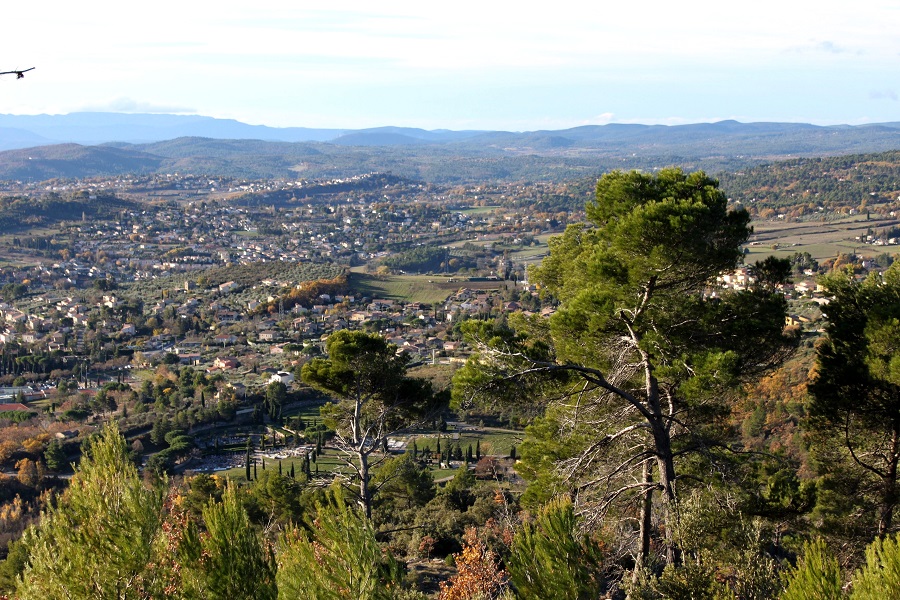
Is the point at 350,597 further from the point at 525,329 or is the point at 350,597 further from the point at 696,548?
the point at 525,329

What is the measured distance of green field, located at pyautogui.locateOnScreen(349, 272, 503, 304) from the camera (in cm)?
4928

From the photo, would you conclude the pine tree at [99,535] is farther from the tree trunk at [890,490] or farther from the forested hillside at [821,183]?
the forested hillside at [821,183]

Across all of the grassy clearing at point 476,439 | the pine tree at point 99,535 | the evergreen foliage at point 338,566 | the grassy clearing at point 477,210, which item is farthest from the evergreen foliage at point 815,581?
the grassy clearing at point 477,210

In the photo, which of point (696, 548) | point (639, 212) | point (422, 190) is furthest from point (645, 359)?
point (422, 190)

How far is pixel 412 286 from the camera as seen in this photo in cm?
5238

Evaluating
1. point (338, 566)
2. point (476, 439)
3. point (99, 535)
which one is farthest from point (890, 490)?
point (476, 439)

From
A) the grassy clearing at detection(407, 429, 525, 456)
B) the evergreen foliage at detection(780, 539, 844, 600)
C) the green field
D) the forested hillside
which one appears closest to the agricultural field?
the forested hillside

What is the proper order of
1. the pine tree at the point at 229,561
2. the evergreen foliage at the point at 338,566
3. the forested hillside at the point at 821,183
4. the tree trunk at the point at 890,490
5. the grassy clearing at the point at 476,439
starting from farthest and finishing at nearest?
the forested hillside at the point at 821,183, the grassy clearing at the point at 476,439, the tree trunk at the point at 890,490, the pine tree at the point at 229,561, the evergreen foliage at the point at 338,566

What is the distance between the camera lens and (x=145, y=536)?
12.5 feet

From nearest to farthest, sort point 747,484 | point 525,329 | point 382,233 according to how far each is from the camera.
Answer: point 747,484 → point 525,329 → point 382,233

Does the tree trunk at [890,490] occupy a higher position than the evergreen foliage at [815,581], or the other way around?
the evergreen foliage at [815,581]

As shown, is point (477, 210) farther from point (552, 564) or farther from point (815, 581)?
point (815, 581)

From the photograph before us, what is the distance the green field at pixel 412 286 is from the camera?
1940 inches

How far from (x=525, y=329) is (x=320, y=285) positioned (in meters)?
41.9
